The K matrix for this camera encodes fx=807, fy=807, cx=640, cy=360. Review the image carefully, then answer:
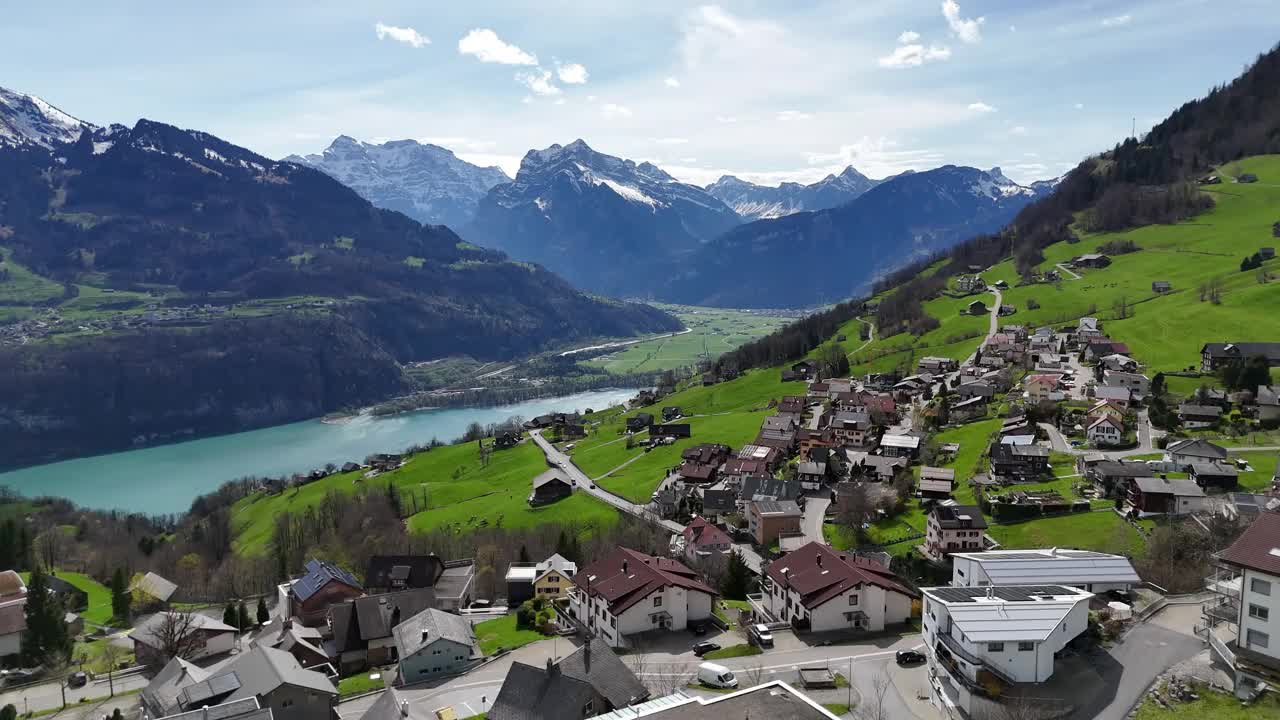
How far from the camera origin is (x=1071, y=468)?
63625mm

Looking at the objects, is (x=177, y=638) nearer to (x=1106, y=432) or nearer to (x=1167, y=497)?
(x=1167, y=497)

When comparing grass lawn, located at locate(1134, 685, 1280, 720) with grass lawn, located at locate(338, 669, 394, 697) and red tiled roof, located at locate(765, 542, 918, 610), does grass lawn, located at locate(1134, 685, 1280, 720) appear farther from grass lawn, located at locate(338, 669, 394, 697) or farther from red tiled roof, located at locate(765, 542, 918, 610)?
grass lawn, located at locate(338, 669, 394, 697)

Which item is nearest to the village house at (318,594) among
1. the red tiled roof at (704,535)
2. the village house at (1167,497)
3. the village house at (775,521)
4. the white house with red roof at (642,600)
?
the white house with red roof at (642,600)

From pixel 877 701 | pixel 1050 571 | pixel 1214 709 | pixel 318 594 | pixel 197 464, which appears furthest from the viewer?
pixel 197 464

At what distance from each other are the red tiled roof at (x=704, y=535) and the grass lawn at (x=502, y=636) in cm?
1751

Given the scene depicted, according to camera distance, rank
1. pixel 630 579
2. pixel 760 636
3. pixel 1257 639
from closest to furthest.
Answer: pixel 1257 639 < pixel 760 636 < pixel 630 579

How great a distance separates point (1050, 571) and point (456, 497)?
235 feet

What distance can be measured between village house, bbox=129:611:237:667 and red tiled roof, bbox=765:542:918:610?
32.6 m

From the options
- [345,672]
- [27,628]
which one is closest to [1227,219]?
[345,672]

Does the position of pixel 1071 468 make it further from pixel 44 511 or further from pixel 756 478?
pixel 44 511

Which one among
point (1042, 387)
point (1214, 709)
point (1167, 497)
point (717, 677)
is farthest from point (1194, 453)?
point (717, 677)

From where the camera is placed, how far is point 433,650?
39031 mm

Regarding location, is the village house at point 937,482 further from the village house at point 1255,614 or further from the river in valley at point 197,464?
the river in valley at point 197,464

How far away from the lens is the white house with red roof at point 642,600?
39.9 metres
